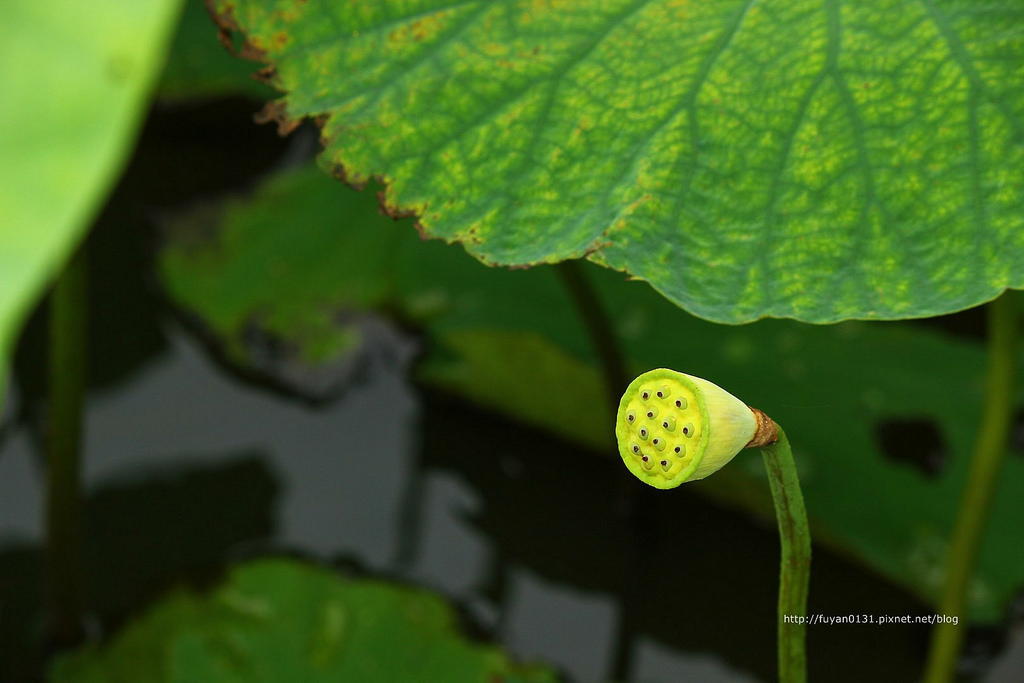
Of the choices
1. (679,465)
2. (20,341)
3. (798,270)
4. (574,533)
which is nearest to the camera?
(679,465)

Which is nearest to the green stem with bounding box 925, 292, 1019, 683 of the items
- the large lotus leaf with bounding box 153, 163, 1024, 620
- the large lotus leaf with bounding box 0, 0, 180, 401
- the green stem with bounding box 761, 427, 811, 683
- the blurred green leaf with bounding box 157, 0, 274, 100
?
the large lotus leaf with bounding box 153, 163, 1024, 620

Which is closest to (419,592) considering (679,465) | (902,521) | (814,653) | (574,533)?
(574,533)

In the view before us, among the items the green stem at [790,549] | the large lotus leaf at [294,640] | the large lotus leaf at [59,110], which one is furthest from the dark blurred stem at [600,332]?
the large lotus leaf at [59,110]

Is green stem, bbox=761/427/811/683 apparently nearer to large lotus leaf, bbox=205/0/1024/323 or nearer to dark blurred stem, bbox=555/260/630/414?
large lotus leaf, bbox=205/0/1024/323

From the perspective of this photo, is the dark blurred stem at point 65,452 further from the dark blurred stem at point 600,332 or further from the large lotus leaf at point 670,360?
the dark blurred stem at point 600,332

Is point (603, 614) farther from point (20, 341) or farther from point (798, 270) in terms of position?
point (20, 341)
